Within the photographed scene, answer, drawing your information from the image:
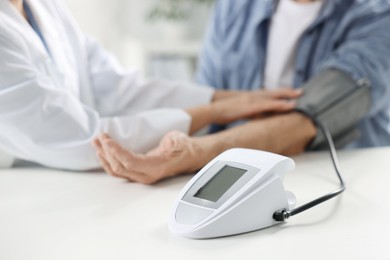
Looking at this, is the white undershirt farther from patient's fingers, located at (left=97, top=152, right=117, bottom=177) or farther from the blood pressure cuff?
patient's fingers, located at (left=97, top=152, right=117, bottom=177)

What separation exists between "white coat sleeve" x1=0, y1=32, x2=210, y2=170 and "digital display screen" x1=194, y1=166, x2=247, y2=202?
30cm

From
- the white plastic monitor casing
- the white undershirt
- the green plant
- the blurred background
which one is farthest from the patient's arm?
the green plant

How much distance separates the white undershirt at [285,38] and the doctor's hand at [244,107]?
0.21 metres

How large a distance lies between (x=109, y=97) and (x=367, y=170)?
58 centimetres

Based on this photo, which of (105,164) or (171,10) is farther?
(171,10)

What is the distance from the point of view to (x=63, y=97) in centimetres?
92

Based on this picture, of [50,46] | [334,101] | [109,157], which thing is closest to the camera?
[109,157]

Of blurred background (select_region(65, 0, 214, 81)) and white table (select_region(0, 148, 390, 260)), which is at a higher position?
white table (select_region(0, 148, 390, 260))

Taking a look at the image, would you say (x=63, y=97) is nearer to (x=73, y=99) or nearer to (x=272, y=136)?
(x=73, y=99)

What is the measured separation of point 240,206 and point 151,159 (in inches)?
10.2

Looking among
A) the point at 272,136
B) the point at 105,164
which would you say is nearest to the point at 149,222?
the point at 105,164

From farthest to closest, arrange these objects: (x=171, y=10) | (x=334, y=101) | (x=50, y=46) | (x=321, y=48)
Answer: (x=171, y=10) → (x=321, y=48) → (x=334, y=101) → (x=50, y=46)

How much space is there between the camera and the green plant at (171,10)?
120 inches

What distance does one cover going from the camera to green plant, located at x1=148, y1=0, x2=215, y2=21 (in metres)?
3.06
